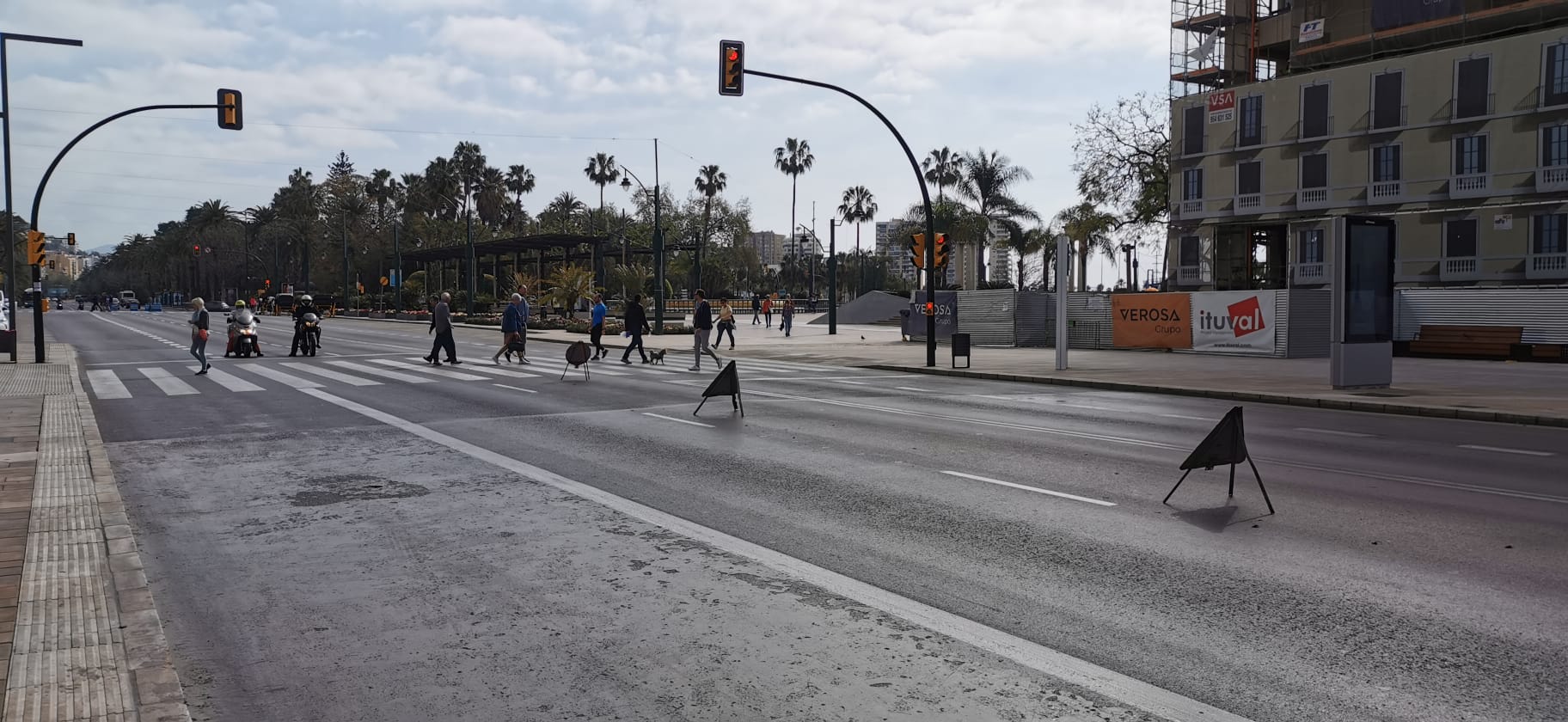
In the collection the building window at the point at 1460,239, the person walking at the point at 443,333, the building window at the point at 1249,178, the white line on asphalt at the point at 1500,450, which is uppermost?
the building window at the point at 1249,178

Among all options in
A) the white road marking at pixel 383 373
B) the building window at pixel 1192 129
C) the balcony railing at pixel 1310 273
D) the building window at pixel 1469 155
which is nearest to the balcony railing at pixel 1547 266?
the building window at pixel 1469 155

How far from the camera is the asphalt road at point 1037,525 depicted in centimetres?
450

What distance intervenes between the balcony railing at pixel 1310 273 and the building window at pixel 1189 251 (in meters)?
5.67

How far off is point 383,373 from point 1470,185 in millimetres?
38552

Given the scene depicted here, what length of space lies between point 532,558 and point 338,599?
1151 millimetres

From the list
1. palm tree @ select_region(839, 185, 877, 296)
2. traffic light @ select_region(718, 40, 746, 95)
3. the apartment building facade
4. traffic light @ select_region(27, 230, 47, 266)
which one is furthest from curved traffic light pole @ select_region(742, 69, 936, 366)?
palm tree @ select_region(839, 185, 877, 296)

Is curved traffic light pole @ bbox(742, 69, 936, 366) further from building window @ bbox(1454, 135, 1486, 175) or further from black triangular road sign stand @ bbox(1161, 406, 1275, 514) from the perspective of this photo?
building window @ bbox(1454, 135, 1486, 175)

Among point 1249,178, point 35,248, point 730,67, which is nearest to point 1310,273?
point 1249,178

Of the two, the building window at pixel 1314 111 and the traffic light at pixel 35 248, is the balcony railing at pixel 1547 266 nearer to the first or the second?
the building window at pixel 1314 111

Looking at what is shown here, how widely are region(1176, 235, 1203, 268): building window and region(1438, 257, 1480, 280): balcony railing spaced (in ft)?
36.3

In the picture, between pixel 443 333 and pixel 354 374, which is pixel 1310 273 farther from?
pixel 354 374

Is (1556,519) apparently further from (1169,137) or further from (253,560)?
(1169,137)

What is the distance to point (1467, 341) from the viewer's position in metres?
26.3

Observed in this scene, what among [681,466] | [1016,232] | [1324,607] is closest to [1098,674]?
[1324,607]
